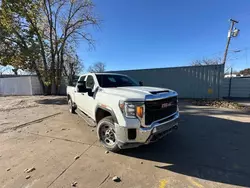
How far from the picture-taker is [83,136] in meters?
4.42

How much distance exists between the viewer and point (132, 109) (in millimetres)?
2885

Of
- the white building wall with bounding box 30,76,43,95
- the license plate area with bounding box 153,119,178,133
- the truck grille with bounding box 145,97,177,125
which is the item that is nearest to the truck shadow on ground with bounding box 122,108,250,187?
the license plate area with bounding box 153,119,178,133

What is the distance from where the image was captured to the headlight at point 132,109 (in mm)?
2863

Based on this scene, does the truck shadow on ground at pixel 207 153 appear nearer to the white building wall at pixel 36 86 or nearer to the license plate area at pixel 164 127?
the license plate area at pixel 164 127

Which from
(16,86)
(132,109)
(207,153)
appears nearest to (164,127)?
(132,109)

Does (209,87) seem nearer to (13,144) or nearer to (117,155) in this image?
(117,155)

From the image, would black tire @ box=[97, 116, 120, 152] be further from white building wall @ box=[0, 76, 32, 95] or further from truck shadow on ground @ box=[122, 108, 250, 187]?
white building wall @ box=[0, 76, 32, 95]

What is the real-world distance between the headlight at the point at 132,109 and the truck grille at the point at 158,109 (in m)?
0.13

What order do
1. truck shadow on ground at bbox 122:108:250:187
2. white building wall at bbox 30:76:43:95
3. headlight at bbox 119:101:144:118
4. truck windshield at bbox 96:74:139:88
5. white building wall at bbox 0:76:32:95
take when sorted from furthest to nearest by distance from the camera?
white building wall at bbox 0:76:32:95, white building wall at bbox 30:76:43:95, truck windshield at bbox 96:74:139:88, headlight at bbox 119:101:144:118, truck shadow on ground at bbox 122:108:250:187

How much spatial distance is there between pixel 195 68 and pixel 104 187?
1127 cm

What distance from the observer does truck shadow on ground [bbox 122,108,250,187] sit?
8.65 feet

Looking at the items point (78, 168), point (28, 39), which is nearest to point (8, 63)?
point (28, 39)

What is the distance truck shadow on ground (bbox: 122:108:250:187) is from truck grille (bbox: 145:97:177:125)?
2.87 ft

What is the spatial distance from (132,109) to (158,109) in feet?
1.91
